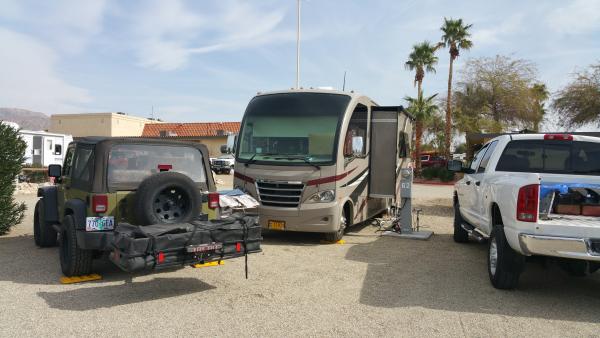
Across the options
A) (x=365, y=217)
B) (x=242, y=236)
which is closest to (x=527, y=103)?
(x=365, y=217)

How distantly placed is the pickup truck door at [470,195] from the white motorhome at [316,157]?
1637 mm

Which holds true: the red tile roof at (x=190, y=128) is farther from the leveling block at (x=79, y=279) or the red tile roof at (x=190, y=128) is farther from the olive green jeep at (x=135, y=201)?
the leveling block at (x=79, y=279)

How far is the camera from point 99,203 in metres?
5.80

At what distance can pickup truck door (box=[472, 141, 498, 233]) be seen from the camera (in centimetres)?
693

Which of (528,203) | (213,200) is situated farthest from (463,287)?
(213,200)

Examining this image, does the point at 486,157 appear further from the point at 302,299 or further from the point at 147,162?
the point at 147,162

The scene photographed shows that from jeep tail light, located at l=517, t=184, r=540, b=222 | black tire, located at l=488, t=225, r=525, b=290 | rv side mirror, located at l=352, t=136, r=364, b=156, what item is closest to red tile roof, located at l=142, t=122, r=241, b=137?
rv side mirror, located at l=352, t=136, r=364, b=156

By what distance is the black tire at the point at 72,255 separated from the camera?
605 centimetres

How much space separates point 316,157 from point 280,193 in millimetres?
939

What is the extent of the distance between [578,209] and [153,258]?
4.98 metres

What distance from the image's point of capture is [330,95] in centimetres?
945

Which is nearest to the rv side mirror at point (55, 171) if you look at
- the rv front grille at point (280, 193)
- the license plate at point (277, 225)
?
the rv front grille at point (280, 193)

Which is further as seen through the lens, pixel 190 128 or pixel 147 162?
pixel 190 128

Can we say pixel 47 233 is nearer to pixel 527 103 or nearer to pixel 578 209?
pixel 578 209
